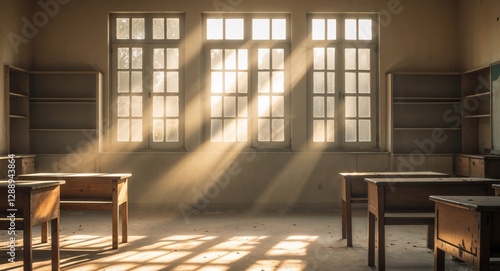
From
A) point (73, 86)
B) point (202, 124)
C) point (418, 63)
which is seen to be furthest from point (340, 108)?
point (73, 86)

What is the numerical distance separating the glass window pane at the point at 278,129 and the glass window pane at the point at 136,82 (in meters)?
2.21

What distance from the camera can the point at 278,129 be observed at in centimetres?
837

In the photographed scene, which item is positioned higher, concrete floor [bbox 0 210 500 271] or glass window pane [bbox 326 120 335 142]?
glass window pane [bbox 326 120 335 142]

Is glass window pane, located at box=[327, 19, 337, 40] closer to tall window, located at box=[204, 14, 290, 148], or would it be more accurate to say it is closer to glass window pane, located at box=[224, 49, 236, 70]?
tall window, located at box=[204, 14, 290, 148]

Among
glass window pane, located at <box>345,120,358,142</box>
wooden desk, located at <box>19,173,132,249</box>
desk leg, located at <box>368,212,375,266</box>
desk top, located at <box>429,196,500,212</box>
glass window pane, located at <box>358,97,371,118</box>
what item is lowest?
desk leg, located at <box>368,212,375,266</box>

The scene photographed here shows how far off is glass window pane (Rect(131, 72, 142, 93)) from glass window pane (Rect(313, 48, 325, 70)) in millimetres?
2823

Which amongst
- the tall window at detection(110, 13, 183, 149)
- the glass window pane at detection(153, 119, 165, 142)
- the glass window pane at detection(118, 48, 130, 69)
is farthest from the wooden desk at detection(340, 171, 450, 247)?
the glass window pane at detection(118, 48, 130, 69)

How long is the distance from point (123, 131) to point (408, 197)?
17.2ft

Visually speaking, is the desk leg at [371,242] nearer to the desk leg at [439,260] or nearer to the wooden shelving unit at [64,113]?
the desk leg at [439,260]

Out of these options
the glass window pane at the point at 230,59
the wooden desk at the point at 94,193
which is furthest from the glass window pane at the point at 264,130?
the wooden desk at the point at 94,193

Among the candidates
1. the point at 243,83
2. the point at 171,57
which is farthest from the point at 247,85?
the point at 171,57

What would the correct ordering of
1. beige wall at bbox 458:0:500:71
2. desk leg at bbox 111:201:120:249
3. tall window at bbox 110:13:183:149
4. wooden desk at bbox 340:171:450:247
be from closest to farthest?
desk leg at bbox 111:201:120:249, wooden desk at bbox 340:171:450:247, beige wall at bbox 458:0:500:71, tall window at bbox 110:13:183:149

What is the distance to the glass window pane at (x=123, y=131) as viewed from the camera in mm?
8352

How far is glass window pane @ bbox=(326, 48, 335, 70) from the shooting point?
331 inches
